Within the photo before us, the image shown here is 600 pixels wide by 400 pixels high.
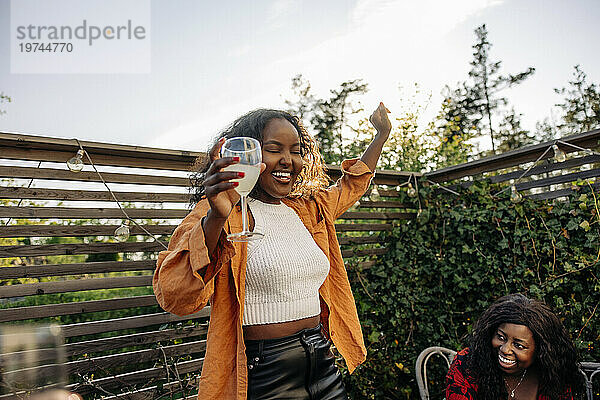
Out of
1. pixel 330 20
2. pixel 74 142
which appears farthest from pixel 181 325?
pixel 330 20

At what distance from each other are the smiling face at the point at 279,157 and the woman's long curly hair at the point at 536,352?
125 cm

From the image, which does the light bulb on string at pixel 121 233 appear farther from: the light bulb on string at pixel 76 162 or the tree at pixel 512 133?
the tree at pixel 512 133

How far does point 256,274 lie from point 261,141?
1.31ft

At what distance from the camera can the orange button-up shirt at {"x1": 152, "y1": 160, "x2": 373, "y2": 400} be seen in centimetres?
104

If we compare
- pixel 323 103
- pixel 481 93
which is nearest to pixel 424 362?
pixel 323 103

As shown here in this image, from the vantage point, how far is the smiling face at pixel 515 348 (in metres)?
1.94

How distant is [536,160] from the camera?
306 cm

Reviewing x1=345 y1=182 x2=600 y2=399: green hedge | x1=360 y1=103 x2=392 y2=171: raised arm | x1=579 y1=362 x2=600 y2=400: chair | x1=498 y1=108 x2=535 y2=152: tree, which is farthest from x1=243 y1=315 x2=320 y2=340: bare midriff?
x1=498 y1=108 x2=535 y2=152: tree

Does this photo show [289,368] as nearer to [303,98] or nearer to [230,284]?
[230,284]

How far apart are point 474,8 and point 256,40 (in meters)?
3.75

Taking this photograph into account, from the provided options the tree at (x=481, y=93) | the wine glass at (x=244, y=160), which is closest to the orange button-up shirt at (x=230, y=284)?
the wine glass at (x=244, y=160)

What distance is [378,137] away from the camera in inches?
72.1

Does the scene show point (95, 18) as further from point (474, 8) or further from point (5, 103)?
point (474, 8)

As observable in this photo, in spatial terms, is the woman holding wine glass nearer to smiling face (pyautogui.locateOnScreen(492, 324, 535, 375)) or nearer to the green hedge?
smiling face (pyautogui.locateOnScreen(492, 324, 535, 375))
